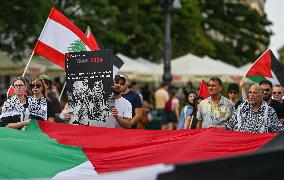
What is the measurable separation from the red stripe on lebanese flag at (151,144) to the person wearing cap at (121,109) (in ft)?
3.83

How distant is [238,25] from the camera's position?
62.9 m

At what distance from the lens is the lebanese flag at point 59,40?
1297cm

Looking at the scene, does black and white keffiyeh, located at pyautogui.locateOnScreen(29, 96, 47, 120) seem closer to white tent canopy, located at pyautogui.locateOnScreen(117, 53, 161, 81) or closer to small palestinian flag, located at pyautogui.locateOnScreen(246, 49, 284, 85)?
small palestinian flag, located at pyautogui.locateOnScreen(246, 49, 284, 85)

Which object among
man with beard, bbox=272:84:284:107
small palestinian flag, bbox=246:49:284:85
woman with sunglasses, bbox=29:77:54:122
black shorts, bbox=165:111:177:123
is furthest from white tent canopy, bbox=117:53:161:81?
woman with sunglasses, bbox=29:77:54:122

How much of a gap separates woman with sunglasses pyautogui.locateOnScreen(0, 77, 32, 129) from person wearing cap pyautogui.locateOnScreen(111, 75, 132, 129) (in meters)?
1.00

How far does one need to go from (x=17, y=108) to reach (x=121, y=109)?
1248 mm

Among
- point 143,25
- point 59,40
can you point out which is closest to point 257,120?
point 59,40

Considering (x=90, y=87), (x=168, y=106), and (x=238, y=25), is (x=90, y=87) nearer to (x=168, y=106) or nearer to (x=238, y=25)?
(x=168, y=106)

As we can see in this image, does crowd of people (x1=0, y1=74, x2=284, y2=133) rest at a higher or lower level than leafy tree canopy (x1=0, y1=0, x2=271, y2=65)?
lower

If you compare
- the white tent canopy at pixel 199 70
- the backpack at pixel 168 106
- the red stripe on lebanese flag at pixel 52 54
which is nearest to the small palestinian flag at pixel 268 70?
the red stripe on lebanese flag at pixel 52 54

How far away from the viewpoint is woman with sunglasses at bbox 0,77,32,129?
1025 centimetres

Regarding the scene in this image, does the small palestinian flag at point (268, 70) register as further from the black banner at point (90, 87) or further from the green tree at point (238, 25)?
the green tree at point (238, 25)

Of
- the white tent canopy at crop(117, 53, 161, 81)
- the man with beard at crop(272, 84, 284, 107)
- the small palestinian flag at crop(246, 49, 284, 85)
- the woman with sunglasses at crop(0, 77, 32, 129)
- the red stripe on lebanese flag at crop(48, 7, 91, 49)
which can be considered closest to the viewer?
the woman with sunglasses at crop(0, 77, 32, 129)

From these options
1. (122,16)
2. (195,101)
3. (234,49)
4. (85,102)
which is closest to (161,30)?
(122,16)
